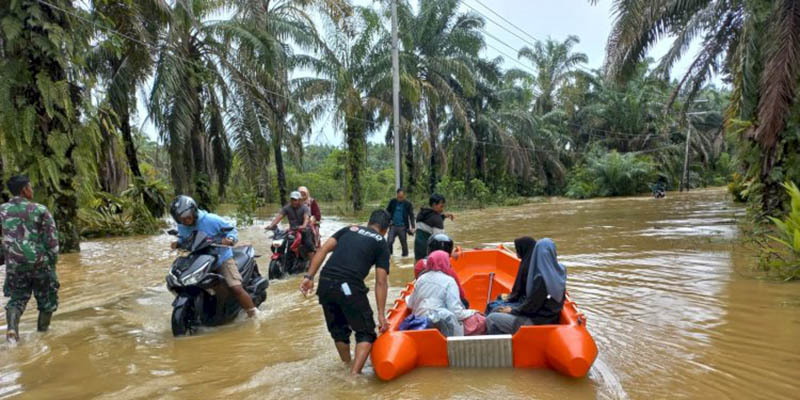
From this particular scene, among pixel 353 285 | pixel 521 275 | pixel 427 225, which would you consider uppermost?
pixel 427 225

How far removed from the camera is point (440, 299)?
4.54 m

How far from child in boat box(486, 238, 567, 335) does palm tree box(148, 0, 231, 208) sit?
10708mm

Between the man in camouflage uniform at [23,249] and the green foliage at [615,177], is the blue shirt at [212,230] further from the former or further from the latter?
the green foliage at [615,177]

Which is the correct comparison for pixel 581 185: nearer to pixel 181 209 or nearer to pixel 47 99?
pixel 47 99

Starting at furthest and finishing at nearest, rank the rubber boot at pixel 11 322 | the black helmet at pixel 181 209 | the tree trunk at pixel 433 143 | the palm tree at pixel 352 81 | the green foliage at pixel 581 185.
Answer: the green foliage at pixel 581 185
the tree trunk at pixel 433 143
the palm tree at pixel 352 81
the black helmet at pixel 181 209
the rubber boot at pixel 11 322

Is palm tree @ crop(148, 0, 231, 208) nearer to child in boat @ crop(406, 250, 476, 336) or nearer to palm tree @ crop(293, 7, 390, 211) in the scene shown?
palm tree @ crop(293, 7, 390, 211)

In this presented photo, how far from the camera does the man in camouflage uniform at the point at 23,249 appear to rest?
5.06 meters

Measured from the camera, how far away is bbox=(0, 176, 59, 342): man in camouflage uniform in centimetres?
506

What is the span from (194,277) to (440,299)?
2392mm

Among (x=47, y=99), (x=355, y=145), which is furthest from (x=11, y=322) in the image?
(x=355, y=145)

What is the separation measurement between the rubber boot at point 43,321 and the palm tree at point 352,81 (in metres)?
14.1

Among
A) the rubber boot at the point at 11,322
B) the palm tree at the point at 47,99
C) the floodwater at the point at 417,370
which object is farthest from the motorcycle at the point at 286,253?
the palm tree at the point at 47,99

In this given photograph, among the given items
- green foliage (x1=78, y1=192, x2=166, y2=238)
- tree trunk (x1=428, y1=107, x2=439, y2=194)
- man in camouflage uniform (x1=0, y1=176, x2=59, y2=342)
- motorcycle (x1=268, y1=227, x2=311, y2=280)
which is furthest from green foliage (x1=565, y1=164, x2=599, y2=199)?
man in camouflage uniform (x1=0, y1=176, x2=59, y2=342)

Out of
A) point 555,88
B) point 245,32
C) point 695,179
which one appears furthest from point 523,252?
point 695,179
